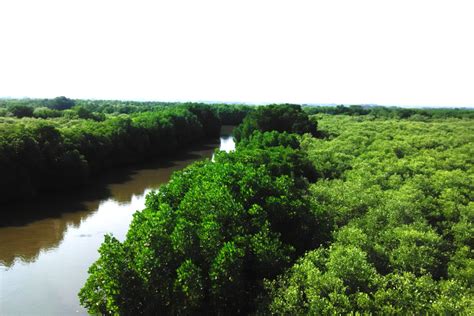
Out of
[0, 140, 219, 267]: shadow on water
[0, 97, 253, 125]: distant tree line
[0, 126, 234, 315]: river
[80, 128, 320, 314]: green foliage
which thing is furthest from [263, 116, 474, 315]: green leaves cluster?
[0, 97, 253, 125]: distant tree line

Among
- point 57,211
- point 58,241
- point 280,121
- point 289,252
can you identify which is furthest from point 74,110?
point 289,252

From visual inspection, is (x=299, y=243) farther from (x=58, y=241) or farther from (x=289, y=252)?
(x=58, y=241)

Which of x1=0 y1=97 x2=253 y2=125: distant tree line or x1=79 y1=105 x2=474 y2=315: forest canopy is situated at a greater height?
x1=0 y1=97 x2=253 y2=125: distant tree line

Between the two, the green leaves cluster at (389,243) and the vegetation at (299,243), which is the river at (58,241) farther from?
the green leaves cluster at (389,243)

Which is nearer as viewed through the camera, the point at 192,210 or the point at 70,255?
the point at 192,210

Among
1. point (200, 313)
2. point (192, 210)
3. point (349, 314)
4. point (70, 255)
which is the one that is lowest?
point (70, 255)

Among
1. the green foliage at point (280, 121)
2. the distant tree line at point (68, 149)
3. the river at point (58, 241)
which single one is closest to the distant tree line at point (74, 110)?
the distant tree line at point (68, 149)

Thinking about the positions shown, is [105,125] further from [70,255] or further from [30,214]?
[70,255]

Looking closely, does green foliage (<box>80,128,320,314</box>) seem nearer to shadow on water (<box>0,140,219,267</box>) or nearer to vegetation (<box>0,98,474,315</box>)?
vegetation (<box>0,98,474,315</box>)

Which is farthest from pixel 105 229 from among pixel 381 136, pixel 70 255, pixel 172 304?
pixel 381 136
